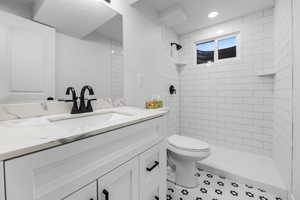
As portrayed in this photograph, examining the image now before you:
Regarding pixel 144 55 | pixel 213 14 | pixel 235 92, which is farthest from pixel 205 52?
pixel 144 55

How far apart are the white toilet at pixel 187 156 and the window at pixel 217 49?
1.63 metres

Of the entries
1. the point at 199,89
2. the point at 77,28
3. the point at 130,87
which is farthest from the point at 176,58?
the point at 77,28

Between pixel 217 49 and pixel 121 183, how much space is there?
2513 millimetres

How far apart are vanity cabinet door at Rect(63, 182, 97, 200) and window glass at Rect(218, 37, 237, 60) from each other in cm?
255

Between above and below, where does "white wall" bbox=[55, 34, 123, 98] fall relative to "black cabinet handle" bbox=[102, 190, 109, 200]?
above

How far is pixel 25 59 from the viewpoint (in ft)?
2.74

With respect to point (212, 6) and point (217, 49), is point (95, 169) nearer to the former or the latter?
point (212, 6)

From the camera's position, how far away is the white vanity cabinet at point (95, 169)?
0.38 m

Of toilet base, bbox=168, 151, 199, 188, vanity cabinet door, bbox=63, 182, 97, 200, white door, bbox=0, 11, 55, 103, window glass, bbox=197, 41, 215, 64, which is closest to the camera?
vanity cabinet door, bbox=63, 182, 97, 200

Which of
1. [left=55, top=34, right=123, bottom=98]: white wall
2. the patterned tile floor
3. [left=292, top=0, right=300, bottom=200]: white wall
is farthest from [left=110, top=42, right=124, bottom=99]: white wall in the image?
[left=292, top=0, right=300, bottom=200]: white wall

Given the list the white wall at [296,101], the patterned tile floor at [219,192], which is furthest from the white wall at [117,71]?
the white wall at [296,101]

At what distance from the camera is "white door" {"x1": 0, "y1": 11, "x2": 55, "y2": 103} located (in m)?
0.77

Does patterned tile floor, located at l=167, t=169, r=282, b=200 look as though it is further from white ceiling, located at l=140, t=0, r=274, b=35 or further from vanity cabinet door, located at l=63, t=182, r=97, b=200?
white ceiling, located at l=140, t=0, r=274, b=35

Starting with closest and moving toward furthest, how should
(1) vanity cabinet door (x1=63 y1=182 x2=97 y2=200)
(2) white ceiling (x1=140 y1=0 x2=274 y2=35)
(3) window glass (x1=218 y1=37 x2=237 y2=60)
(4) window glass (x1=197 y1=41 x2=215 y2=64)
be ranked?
(1) vanity cabinet door (x1=63 y1=182 x2=97 y2=200) < (2) white ceiling (x1=140 y1=0 x2=274 y2=35) < (3) window glass (x1=218 y1=37 x2=237 y2=60) < (4) window glass (x1=197 y1=41 x2=215 y2=64)
